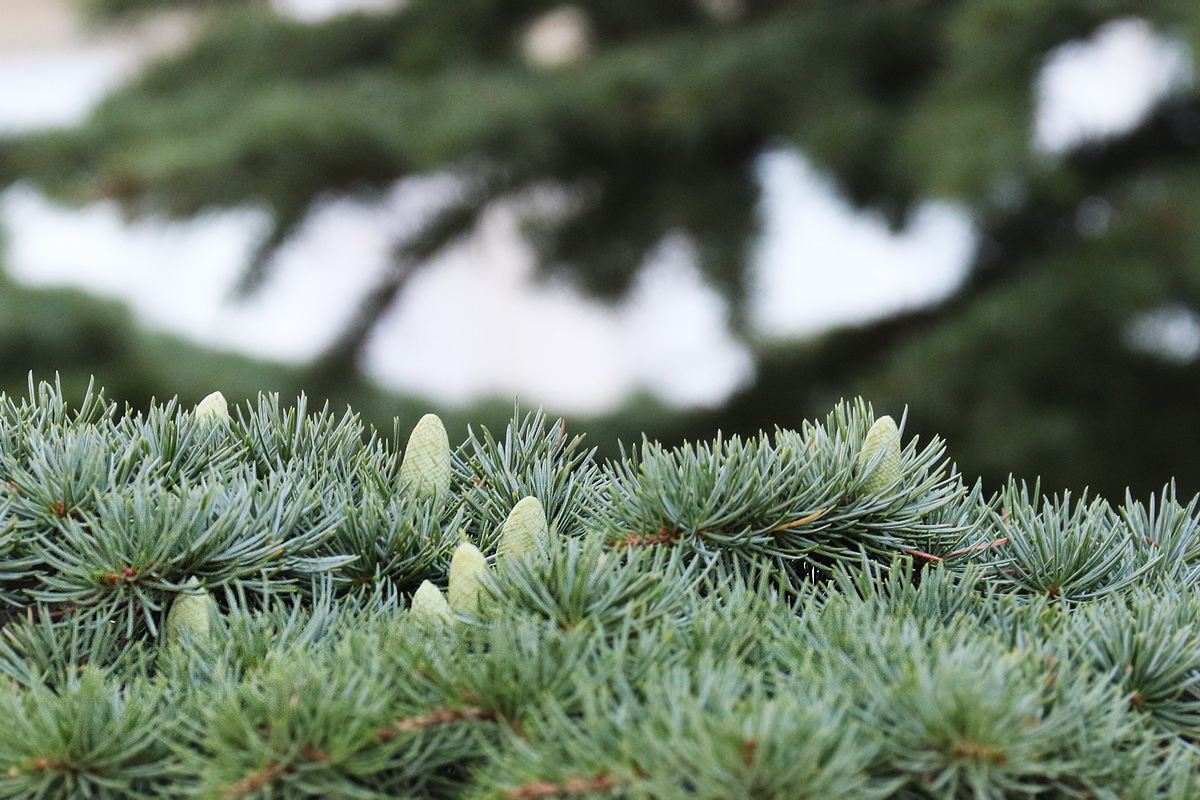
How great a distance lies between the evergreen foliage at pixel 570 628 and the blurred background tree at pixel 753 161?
0.79 meters

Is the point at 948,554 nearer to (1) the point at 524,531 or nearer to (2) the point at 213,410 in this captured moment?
(1) the point at 524,531

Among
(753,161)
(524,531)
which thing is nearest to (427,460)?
(524,531)

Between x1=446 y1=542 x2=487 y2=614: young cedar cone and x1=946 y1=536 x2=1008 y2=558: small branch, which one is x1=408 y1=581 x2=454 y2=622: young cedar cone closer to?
x1=446 y1=542 x2=487 y2=614: young cedar cone

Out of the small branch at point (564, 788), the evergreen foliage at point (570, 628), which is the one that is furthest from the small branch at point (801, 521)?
the small branch at point (564, 788)

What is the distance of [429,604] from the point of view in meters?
0.26

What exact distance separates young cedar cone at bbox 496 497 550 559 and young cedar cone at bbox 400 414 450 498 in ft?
0.14

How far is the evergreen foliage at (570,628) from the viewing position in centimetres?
20

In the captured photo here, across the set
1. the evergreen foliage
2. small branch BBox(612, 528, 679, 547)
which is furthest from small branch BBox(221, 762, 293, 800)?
small branch BBox(612, 528, 679, 547)

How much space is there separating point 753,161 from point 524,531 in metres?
1.25

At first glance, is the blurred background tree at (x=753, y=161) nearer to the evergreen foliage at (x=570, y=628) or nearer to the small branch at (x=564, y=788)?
the evergreen foliage at (x=570, y=628)

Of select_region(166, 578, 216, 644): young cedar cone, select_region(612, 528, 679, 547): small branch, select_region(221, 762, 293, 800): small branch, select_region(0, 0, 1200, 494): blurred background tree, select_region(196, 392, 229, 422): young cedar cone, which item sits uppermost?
select_region(0, 0, 1200, 494): blurred background tree

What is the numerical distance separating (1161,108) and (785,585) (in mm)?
1470

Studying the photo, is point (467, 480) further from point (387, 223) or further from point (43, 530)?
point (387, 223)

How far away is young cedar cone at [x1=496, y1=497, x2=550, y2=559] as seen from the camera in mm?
282
